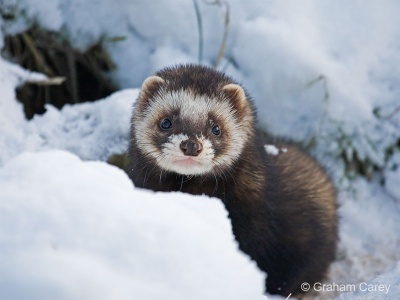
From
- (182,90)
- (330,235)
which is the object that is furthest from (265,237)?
(182,90)

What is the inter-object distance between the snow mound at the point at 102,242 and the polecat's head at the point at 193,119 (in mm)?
1179

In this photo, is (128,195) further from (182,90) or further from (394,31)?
(394,31)

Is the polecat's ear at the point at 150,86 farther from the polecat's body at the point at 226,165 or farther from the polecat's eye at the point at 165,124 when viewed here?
the polecat's eye at the point at 165,124

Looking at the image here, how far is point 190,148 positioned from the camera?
3246mm

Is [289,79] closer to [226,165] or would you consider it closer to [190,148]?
[226,165]

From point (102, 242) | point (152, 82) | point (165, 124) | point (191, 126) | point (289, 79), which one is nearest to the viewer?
point (102, 242)

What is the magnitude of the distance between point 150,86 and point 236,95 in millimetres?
471

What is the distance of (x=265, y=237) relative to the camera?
12.6ft

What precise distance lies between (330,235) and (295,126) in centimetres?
105

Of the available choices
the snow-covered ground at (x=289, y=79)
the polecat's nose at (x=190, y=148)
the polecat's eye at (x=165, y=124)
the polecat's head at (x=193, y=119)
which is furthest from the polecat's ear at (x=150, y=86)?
the snow-covered ground at (x=289, y=79)

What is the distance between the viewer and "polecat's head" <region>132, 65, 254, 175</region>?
3.41 metres

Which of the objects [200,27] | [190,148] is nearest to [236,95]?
[190,148]

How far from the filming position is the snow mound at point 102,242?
173 cm

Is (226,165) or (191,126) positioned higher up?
(191,126)
